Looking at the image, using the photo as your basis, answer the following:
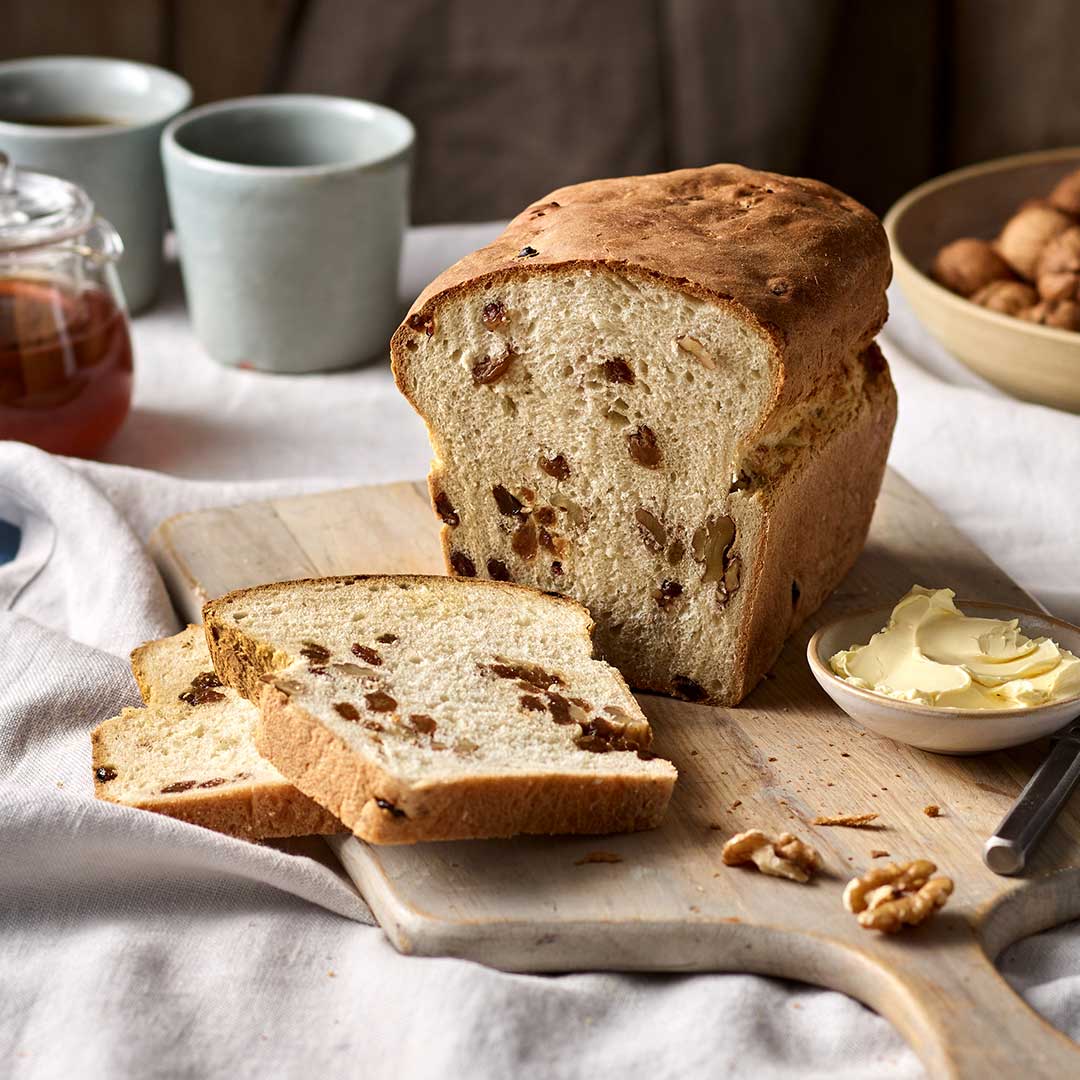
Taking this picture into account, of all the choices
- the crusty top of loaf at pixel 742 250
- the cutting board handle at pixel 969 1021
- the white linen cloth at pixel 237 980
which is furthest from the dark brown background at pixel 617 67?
the cutting board handle at pixel 969 1021

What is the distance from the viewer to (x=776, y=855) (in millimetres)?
2160

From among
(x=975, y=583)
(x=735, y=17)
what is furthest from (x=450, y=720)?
(x=735, y=17)

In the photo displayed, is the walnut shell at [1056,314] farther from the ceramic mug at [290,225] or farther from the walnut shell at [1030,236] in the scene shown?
the ceramic mug at [290,225]

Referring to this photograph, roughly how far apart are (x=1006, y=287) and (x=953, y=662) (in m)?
1.65

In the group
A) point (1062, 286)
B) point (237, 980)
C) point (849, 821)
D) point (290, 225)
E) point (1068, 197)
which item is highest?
point (1068, 197)

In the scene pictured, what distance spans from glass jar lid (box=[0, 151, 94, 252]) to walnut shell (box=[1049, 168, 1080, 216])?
2448 millimetres

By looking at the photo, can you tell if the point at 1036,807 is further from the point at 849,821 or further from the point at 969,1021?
the point at 969,1021

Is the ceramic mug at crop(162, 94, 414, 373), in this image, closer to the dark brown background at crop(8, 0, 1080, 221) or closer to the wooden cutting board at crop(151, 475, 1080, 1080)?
the dark brown background at crop(8, 0, 1080, 221)

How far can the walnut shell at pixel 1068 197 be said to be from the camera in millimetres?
3844

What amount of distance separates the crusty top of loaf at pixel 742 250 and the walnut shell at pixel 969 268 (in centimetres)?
108

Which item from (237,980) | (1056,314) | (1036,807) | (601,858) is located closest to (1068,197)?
(1056,314)

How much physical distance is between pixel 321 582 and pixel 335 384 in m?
1.47

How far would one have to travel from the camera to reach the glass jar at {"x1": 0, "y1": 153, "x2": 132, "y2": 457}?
332 centimetres

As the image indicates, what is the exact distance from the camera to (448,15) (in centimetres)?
507
